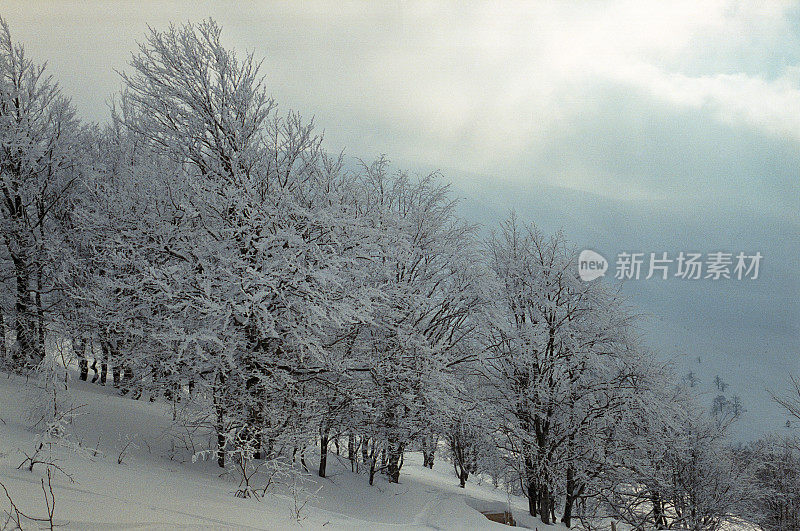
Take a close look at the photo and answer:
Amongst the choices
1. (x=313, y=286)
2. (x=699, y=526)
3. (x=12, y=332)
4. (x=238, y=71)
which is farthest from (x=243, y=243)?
(x=699, y=526)

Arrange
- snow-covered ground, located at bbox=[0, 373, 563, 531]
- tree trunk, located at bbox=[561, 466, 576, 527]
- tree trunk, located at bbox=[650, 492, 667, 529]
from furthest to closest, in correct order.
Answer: tree trunk, located at bbox=[650, 492, 667, 529] → tree trunk, located at bbox=[561, 466, 576, 527] → snow-covered ground, located at bbox=[0, 373, 563, 531]

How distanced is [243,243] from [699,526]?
22.1 metres

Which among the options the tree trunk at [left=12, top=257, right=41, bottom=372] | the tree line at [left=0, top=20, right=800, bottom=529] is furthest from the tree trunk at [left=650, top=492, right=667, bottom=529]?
the tree trunk at [left=12, top=257, right=41, bottom=372]

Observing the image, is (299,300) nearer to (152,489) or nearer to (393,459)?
(152,489)

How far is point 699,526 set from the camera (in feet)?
64.8

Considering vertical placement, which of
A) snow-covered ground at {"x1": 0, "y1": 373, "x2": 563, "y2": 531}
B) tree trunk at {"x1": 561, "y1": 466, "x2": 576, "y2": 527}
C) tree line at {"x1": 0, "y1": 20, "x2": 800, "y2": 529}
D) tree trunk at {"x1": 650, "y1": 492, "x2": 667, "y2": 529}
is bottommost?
tree trunk at {"x1": 650, "y1": 492, "x2": 667, "y2": 529}

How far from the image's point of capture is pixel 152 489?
608cm

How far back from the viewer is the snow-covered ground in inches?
179

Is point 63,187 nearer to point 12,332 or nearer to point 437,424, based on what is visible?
point 12,332

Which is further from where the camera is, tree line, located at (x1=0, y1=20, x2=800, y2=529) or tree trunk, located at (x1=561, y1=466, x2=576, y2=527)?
tree trunk, located at (x1=561, y1=466, x2=576, y2=527)

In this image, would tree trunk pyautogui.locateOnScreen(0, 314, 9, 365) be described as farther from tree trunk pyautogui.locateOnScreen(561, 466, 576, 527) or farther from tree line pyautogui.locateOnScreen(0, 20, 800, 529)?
tree trunk pyautogui.locateOnScreen(561, 466, 576, 527)

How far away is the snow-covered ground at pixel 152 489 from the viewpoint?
4551 mm

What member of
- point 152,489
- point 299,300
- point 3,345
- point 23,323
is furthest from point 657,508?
point 3,345

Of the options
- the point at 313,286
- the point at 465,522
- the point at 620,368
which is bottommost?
the point at 465,522
